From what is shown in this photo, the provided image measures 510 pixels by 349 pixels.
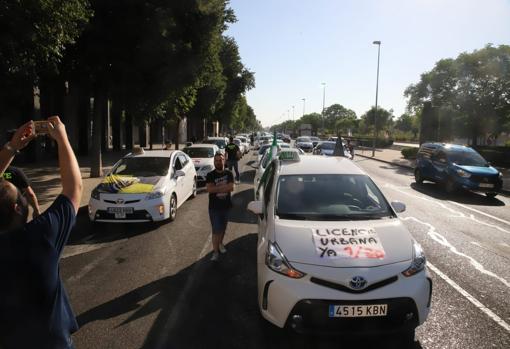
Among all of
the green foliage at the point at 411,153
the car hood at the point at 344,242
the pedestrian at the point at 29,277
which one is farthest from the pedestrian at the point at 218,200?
the green foliage at the point at 411,153

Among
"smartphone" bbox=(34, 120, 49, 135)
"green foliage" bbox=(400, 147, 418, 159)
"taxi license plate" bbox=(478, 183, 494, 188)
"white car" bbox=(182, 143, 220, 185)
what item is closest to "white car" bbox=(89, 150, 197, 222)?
"white car" bbox=(182, 143, 220, 185)

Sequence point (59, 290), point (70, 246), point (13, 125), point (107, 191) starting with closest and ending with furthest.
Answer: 1. point (59, 290)
2. point (70, 246)
3. point (107, 191)
4. point (13, 125)

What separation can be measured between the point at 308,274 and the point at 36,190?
37.0 feet

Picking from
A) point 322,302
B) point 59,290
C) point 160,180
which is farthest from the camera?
point 160,180

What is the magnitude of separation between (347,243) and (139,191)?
5.54 m

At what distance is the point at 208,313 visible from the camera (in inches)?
187

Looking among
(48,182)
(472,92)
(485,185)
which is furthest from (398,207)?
(472,92)

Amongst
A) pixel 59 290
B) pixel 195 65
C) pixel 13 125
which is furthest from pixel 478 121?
pixel 59 290

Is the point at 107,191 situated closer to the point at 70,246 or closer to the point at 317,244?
the point at 70,246

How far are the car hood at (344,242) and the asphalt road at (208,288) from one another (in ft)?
2.91

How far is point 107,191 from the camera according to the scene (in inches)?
337

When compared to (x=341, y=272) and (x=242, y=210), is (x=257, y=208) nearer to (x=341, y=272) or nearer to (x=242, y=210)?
(x=341, y=272)

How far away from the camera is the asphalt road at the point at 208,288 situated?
4207mm

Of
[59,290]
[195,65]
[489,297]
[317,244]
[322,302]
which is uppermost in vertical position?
[195,65]
